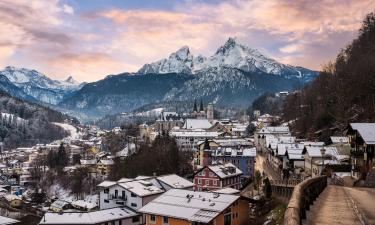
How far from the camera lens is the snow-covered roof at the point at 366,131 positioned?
1183 inches

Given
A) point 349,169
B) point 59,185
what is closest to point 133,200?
point 349,169

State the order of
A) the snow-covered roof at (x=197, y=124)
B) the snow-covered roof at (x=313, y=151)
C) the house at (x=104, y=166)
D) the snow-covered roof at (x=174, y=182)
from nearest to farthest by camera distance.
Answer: the snow-covered roof at (x=313, y=151) < the snow-covered roof at (x=174, y=182) < the house at (x=104, y=166) < the snow-covered roof at (x=197, y=124)

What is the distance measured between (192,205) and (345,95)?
37.4 meters

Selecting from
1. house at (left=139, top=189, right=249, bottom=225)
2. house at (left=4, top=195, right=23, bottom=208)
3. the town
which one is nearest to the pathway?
the town

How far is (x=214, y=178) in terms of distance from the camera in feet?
185

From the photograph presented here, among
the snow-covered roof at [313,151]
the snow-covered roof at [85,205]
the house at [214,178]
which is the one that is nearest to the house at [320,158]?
the snow-covered roof at [313,151]

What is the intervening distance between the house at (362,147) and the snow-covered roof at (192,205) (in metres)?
9.58

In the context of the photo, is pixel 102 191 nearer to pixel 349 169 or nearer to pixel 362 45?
pixel 349 169

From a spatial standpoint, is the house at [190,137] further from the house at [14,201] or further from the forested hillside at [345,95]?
the house at [14,201]

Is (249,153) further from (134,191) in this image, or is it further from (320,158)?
(134,191)

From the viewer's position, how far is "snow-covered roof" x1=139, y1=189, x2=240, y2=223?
105 ft

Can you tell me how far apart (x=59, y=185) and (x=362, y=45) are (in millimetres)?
73797

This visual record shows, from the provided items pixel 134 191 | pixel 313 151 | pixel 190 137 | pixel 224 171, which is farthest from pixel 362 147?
pixel 190 137

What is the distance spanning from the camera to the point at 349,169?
37.6 meters
